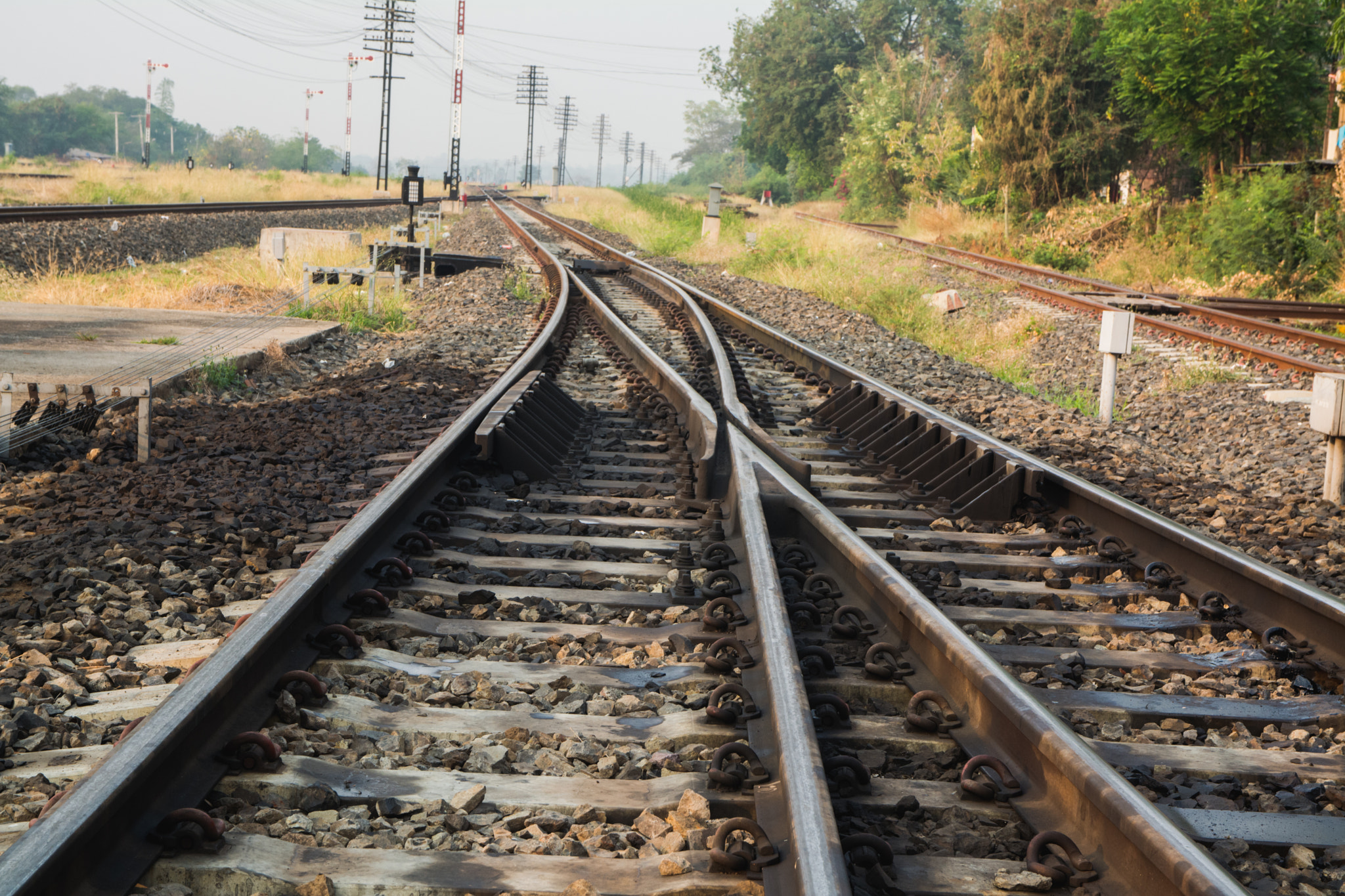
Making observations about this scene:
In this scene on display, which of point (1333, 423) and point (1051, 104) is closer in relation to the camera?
point (1333, 423)

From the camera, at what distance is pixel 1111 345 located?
8914mm

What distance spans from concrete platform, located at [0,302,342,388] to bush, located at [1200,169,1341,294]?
48.5ft

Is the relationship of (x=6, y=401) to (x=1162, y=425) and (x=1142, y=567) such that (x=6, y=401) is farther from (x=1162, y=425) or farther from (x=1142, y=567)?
(x=1162, y=425)

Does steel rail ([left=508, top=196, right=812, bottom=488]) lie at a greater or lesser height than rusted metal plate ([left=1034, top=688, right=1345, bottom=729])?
greater

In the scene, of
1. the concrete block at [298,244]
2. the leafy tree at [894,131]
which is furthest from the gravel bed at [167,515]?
the leafy tree at [894,131]

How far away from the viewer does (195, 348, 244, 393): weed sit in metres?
7.72

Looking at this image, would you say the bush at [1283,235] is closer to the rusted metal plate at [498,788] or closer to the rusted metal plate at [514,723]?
the rusted metal plate at [514,723]

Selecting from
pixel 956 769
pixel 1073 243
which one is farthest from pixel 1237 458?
pixel 1073 243

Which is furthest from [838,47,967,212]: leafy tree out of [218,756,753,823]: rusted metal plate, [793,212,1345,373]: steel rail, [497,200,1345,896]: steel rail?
[218,756,753,823]: rusted metal plate

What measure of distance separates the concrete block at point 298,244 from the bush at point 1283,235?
14819 mm

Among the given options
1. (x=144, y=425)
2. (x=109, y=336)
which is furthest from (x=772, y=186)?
(x=144, y=425)

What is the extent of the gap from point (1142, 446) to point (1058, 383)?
3.67 metres

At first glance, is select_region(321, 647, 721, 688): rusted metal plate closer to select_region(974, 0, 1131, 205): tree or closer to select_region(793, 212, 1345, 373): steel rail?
select_region(793, 212, 1345, 373): steel rail

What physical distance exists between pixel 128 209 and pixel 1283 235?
971 inches
